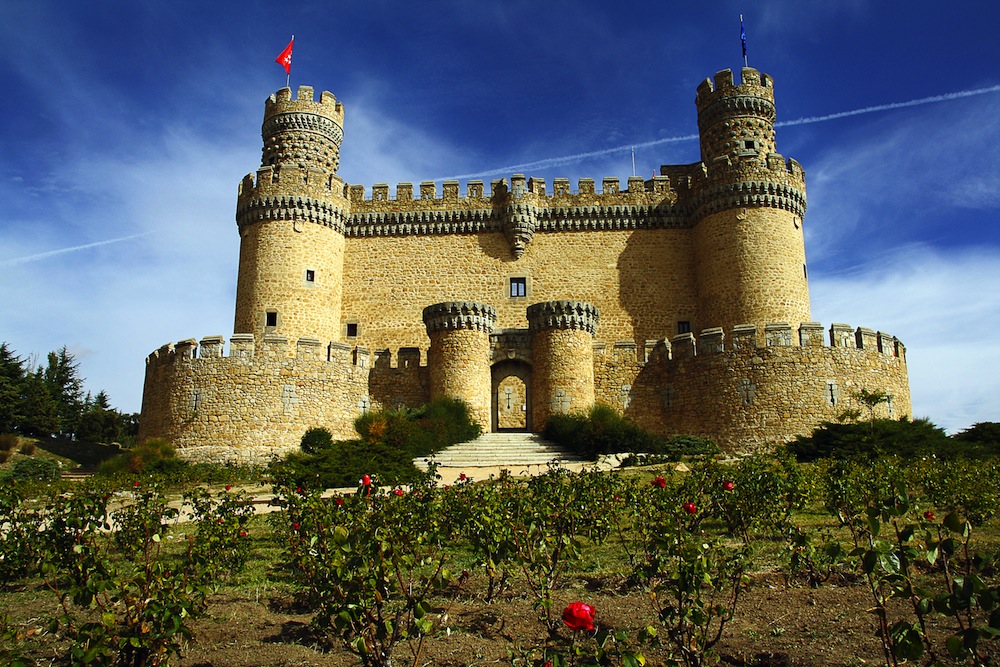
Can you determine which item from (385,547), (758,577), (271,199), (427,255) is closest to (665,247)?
(427,255)

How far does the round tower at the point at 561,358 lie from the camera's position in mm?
20484

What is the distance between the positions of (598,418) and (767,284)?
851cm

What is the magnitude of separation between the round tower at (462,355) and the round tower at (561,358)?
142 centimetres

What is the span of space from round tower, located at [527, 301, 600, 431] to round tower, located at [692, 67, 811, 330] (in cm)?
533

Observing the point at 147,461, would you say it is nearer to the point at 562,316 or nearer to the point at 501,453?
the point at 501,453

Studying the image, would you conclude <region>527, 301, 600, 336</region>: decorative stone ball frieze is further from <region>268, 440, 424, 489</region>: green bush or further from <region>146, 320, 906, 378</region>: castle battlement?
<region>268, 440, 424, 489</region>: green bush

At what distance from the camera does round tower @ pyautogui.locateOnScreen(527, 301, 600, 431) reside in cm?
2048

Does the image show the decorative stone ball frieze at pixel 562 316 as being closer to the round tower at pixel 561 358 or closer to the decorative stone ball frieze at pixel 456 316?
the round tower at pixel 561 358

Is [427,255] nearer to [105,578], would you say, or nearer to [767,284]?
[767,284]

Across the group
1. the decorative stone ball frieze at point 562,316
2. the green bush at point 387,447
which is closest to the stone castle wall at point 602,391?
the decorative stone ball frieze at point 562,316

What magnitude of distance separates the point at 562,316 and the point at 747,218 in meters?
7.59

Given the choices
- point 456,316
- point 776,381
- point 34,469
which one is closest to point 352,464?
point 456,316

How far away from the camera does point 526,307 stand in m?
25.6

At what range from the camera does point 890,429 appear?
50.0 feet
